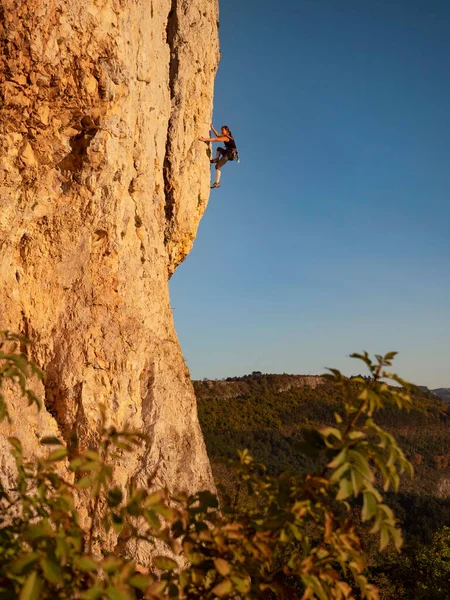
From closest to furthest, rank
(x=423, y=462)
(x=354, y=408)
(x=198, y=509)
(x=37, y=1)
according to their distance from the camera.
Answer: (x=198, y=509) < (x=354, y=408) < (x=37, y=1) < (x=423, y=462)

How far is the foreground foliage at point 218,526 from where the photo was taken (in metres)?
1.42

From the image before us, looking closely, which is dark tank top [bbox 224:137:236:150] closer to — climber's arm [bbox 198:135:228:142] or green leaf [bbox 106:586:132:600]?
climber's arm [bbox 198:135:228:142]

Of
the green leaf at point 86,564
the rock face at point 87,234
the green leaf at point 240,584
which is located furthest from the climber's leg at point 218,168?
the green leaf at point 86,564

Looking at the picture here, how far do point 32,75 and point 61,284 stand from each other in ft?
10.8

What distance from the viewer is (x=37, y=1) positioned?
7.31 metres

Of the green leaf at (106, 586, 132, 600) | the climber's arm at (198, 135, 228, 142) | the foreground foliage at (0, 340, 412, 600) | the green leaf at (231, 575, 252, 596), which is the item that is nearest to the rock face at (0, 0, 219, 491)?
the climber's arm at (198, 135, 228, 142)

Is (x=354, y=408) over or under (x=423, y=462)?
over

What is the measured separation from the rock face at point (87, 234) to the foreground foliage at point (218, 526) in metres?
5.50

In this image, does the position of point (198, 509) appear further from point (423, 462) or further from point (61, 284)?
point (423, 462)

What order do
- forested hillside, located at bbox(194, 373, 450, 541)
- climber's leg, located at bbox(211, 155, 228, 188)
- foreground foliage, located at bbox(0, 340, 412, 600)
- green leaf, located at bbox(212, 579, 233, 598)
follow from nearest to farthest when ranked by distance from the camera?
foreground foliage, located at bbox(0, 340, 412, 600) < green leaf, located at bbox(212, 579, 233, 598) < climber's leg, located at bbox(211, 155, 228, 188) < forested hillside, located at bbox(194, 373, 450, 541)

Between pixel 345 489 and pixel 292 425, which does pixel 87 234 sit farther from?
pixel 292 425

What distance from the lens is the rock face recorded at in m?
7.53

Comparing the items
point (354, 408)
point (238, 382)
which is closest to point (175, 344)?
point (354, 408)

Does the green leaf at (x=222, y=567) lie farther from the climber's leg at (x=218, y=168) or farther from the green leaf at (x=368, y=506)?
the climber's leg at (x=218, y=168)
